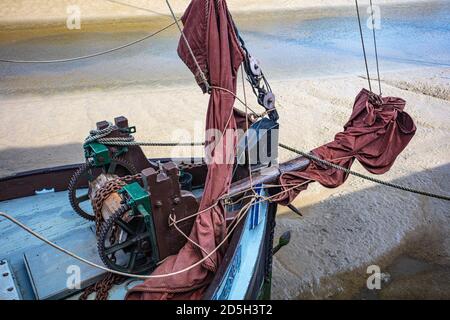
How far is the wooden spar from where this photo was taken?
415cm

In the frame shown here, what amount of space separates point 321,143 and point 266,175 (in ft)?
18.6

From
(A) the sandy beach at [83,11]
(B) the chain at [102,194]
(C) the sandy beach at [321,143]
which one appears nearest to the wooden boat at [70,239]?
(B) the chain at [102,194]

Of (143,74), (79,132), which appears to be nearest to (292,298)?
(79,132)

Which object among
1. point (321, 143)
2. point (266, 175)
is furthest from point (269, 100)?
point (321, 143)

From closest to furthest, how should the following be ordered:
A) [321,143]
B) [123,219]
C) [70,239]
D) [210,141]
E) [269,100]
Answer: [123,219]
[210,141]
[70,239]
[269,100]
[321,143]

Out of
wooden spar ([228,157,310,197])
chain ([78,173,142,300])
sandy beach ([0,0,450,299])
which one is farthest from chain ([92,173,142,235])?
sandy beach ([0,0,450,299])

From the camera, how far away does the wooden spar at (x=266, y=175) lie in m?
4.15

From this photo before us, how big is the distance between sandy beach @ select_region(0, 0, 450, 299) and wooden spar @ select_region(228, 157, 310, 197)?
2141mm

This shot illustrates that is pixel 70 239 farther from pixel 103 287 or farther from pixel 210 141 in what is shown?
pixel 210 141

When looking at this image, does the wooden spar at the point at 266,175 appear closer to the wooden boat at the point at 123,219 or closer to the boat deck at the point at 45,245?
the wooden boat at the point at 123,219

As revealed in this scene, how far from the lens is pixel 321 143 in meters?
9.68

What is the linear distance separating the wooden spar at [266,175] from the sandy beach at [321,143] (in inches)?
84.3

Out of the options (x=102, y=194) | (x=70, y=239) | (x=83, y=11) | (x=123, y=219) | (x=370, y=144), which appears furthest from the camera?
(x=83, y=11)

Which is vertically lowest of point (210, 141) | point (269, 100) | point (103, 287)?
point (103, 287)
